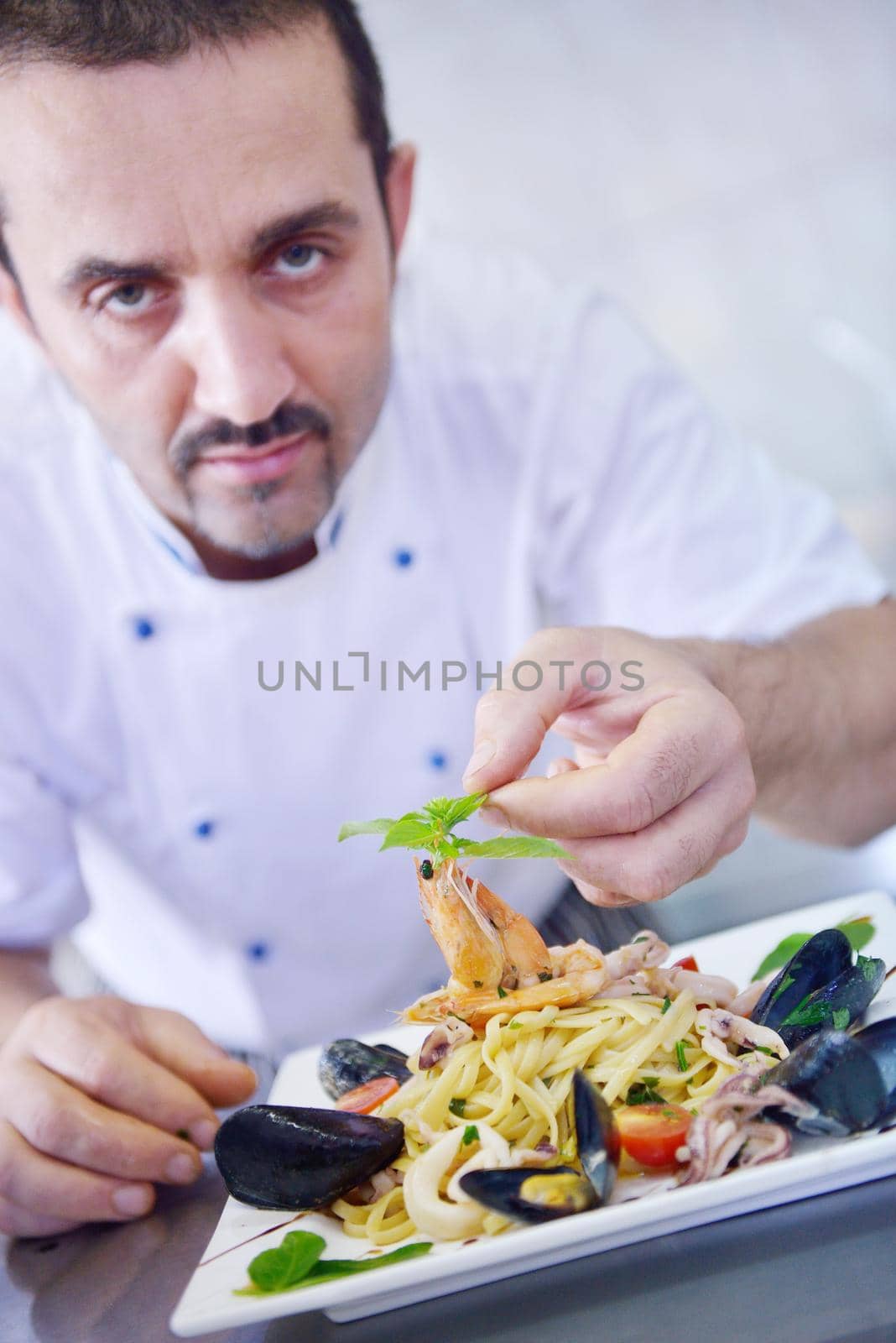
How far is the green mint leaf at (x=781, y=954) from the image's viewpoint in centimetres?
104

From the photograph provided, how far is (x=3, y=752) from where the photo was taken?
5.16ft

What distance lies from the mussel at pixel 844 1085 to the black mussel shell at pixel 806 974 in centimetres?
16

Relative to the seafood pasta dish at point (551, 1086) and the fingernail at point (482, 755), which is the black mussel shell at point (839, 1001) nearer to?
the seafood pasta dish at point (551, 1086)

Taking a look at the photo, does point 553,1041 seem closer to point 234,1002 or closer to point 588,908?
point 588,908

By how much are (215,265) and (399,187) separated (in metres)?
0.43

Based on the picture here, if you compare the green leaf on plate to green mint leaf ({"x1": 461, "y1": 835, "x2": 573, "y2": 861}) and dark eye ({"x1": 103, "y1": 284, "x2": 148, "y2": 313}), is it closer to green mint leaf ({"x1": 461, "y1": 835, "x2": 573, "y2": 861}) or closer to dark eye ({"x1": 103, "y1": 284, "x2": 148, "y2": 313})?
green mint leaf ({"x1": 461, "y1": 835, "x2": 573, "y2": 861})

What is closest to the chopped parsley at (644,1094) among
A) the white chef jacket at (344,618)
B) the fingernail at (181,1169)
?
the fingernail at (181,1169)

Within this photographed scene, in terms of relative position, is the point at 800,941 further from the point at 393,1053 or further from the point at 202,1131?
the point at 202,1131

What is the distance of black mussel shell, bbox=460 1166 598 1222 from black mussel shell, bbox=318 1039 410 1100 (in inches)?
11.1

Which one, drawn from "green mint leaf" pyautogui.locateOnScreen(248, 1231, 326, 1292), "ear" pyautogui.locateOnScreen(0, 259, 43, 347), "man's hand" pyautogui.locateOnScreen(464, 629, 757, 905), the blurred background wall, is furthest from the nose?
the blurred background wall

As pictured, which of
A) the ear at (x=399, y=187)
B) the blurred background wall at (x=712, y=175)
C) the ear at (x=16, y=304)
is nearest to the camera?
the ear at (x=16, y=304)

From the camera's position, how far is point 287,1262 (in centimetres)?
71

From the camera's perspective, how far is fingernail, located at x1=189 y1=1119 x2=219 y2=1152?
3.49 feet

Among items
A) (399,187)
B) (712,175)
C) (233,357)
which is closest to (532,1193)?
(233,357)
